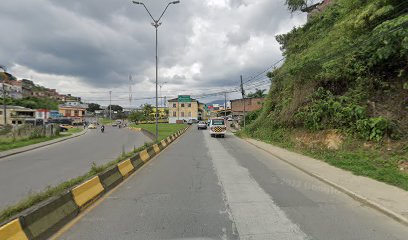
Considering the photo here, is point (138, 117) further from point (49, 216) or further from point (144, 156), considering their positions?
point (49, 216)

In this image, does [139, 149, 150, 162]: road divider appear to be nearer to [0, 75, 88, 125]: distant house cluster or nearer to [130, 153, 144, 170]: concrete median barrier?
[130, 153, 144, 170]: concrete median barrier

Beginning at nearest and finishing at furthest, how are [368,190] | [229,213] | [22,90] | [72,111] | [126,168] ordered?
[229,213] < [368,190] < [126,168] < [72,111] < [22,90]

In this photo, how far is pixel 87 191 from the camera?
23.4 feet

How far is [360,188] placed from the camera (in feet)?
27.5

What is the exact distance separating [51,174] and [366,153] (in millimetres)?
12771

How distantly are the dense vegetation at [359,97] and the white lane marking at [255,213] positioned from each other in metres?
4.20

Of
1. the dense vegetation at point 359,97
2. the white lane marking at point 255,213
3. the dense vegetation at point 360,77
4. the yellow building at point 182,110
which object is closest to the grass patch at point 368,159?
the dense vegetation at point 359,97

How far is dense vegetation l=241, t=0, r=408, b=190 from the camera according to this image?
39.0ft

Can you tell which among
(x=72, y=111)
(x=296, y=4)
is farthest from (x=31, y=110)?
(x=296, y=4)

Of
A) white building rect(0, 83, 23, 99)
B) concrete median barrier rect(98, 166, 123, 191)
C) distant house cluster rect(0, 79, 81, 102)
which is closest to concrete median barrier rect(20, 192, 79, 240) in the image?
concrete median barrier rect(98, 166, 123, 191)

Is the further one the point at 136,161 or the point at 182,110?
the point at 182,110

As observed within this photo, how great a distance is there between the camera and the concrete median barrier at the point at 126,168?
1035 cm

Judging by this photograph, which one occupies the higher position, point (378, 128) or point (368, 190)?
point (378, 128)

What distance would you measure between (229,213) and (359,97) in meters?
12.7
